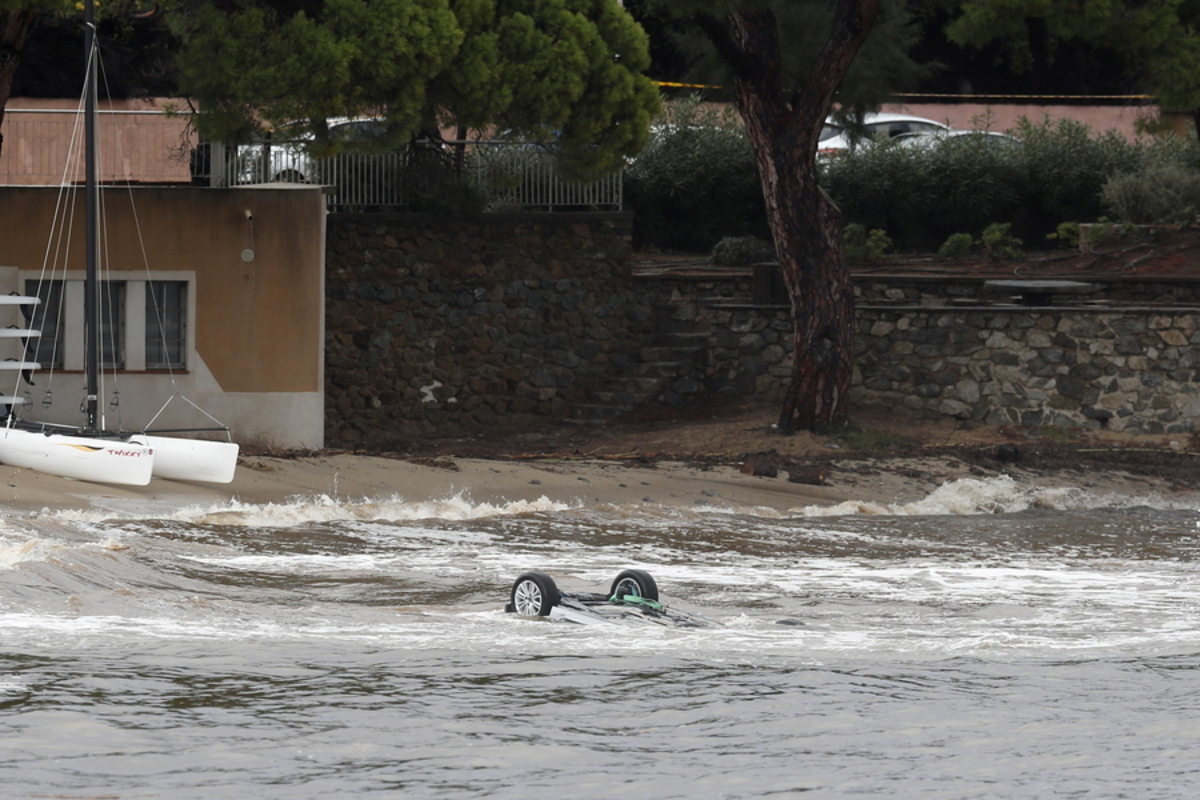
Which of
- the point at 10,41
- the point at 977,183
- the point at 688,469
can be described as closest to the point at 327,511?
the point at 688,469

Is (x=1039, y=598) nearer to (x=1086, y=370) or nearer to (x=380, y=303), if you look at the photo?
(x=1086, y=370)

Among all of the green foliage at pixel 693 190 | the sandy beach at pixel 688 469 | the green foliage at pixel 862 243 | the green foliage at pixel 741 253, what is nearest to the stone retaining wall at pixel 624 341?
the sandy beach at pixel 688 469

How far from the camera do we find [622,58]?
2048 centimetres

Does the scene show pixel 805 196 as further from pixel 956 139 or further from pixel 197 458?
pixel 956 139

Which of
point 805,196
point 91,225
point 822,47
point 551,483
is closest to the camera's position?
point 91,225

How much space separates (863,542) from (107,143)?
398 inches

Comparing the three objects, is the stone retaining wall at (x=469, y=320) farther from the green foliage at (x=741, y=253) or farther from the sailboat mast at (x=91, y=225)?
the sailboat mast at (x=91, y=225)

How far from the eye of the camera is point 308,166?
23078mm

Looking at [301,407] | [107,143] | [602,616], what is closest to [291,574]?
[602,616]

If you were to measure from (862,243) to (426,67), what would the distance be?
11.1 m

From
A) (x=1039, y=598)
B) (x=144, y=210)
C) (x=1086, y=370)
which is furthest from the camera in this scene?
(x=1086, y=370)

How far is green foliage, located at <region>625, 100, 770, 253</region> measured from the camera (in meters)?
28.8

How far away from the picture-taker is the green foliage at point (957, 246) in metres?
28.2

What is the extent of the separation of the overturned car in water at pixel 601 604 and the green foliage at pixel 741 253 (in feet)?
51.1
